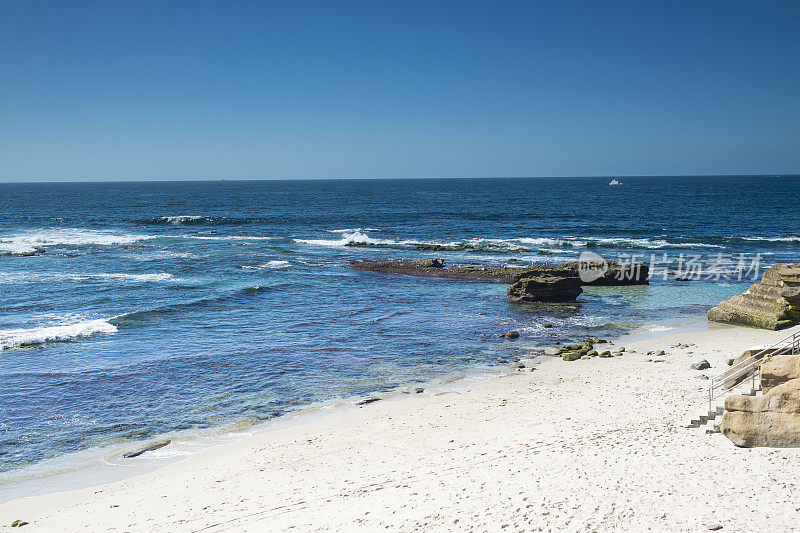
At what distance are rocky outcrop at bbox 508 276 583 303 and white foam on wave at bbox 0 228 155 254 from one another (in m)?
40.0

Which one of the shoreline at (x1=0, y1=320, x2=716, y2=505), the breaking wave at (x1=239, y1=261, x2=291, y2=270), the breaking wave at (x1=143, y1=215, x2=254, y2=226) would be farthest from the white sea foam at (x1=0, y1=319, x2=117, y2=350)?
the breaking wave at (x1=143, y1=215, x2=254, y2=226)

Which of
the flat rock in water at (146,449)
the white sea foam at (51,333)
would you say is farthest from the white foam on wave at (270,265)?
the flat rock in water at (146,449)

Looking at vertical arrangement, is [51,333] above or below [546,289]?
below

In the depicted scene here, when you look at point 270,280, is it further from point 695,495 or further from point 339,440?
Answer: point 695,495

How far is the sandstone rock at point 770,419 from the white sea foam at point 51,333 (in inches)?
892

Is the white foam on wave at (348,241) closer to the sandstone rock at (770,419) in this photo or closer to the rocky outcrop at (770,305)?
the rocky outcrop at (770,305)

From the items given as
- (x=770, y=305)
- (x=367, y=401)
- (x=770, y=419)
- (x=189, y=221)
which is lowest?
(x=367, y=401)

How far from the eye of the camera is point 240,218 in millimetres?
81688

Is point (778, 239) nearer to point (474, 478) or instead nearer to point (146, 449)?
point (474, 478)

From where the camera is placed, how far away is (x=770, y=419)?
1065cm

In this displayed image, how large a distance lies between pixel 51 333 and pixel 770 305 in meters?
28.7

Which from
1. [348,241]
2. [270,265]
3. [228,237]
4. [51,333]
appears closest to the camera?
[51,333]

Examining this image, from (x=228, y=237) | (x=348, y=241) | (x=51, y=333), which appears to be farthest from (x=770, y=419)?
(x=228, y=237)

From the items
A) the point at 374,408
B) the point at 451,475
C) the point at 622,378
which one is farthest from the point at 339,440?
the point at 622,378
